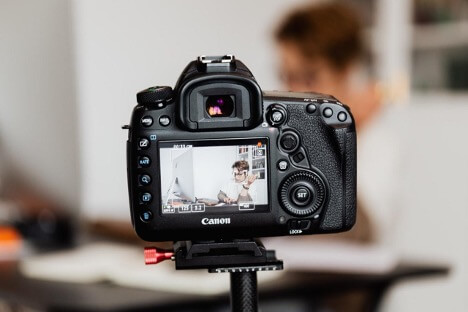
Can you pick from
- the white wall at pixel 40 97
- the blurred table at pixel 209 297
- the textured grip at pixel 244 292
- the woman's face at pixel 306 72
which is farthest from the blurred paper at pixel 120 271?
the textured grip at pixel 244 292

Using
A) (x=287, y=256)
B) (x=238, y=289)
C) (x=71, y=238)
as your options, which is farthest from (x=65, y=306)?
(x=71, y=238)

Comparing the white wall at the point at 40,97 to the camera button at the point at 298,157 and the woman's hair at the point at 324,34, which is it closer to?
the woman's hair at the point at 324,34

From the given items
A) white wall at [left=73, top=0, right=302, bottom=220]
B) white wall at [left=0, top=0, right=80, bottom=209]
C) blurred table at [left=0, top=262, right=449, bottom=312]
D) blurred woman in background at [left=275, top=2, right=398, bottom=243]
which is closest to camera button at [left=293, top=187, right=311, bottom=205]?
blurred table at [left=0, top=262, right=449, bottom=312]

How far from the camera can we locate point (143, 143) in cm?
87

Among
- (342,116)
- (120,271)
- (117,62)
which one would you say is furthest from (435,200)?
(342,116)

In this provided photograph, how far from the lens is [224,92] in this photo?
88 centimetres

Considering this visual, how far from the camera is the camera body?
87 centimetres

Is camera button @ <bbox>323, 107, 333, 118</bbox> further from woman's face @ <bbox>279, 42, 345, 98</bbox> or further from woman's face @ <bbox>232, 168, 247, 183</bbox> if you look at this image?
woman's face @ <bbox>279, 42, 345, 98</bbox>

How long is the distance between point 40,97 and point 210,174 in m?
1.82

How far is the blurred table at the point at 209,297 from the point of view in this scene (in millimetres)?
1642

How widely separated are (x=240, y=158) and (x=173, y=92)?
3.8 inches

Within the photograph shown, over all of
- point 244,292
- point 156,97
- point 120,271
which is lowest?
point 120,271

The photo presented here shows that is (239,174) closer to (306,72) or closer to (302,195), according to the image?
(302,195)

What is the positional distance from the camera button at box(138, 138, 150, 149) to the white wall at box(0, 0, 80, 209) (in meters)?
1.75
